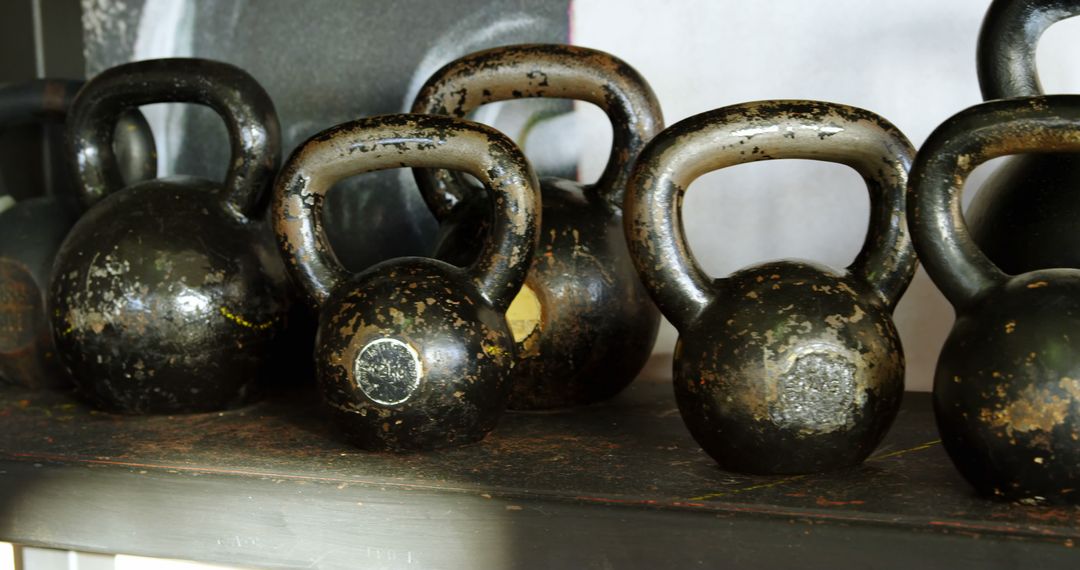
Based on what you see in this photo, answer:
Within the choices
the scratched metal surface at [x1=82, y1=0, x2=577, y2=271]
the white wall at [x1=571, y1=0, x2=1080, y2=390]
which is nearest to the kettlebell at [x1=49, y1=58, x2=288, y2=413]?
the scratched metal surface at [x1=82, y1=0, x2=577, y2=271]

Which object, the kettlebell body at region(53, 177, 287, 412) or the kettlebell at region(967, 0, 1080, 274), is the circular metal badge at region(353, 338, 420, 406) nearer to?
the kettlebell body at region(53, 177, 287, 412)

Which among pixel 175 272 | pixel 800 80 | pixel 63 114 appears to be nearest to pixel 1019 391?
pixel 800 80

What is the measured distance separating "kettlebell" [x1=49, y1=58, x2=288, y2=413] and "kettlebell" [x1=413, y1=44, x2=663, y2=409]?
20 cm

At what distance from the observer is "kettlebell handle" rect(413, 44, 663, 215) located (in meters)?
1.10

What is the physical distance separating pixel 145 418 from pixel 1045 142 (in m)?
0.91

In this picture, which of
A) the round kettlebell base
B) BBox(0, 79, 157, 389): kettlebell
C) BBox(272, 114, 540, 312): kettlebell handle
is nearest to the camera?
the round kettlebell base

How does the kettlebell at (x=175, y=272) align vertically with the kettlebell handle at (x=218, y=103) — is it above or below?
below

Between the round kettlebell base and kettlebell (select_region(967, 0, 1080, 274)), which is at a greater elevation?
kettlebell (select_region(967, 0, 1080, 274))

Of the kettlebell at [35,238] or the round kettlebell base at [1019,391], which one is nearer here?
the round kettlebell base at [1019,391]

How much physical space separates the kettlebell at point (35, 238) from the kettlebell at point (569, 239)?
1.30ft

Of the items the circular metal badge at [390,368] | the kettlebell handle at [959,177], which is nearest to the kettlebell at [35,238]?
the circular metal badge at [390,368]

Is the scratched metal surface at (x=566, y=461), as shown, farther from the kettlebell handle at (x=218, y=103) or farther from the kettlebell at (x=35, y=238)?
the kettlebell handle at (x=218, y=103)

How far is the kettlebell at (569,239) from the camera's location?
106cm

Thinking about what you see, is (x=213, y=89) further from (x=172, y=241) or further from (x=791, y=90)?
(x=791, y=90)
